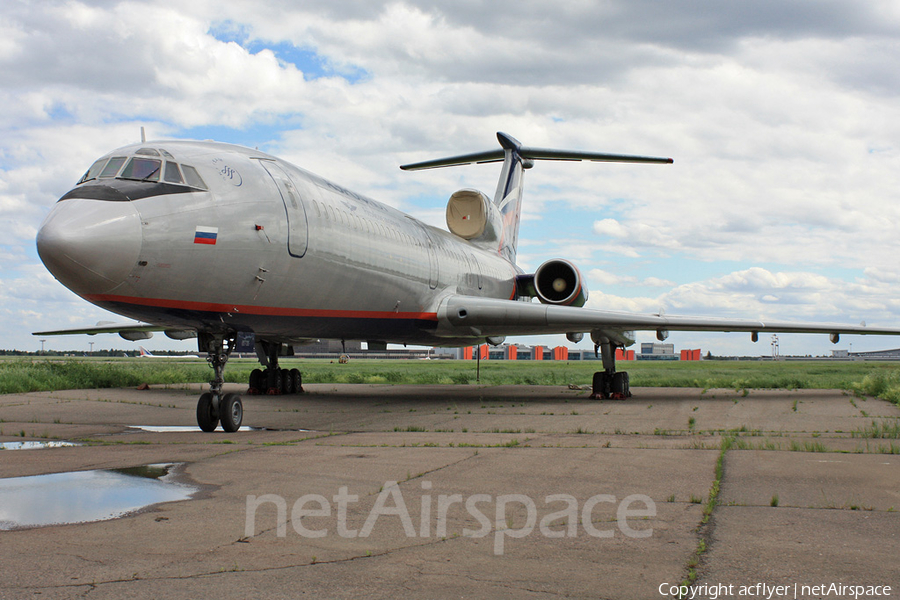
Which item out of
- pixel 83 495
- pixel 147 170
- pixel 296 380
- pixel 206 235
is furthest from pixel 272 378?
pixel 83 495

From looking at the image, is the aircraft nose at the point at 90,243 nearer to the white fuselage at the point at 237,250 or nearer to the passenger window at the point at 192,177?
the white fuselage at the point at 237,250

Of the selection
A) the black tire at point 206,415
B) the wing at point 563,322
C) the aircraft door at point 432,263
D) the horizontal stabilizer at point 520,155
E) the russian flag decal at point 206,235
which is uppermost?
the horizontal stabilizer at point 520,155

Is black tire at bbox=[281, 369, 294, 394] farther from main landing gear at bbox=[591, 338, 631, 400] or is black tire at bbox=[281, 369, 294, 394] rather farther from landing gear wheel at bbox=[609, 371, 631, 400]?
landing gear wheel at bbox=[609, 371, 631, 400]

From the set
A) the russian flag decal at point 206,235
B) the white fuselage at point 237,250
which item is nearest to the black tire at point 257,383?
the white fuselage at point 237,250

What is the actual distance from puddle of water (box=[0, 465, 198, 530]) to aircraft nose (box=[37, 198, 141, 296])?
277cm

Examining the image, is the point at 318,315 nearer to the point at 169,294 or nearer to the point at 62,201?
the point at 169,294

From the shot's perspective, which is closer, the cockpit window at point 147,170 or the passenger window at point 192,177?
the cockpit window at point 147,170

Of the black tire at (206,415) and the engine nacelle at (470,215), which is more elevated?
the engine nacelle at (470,215)

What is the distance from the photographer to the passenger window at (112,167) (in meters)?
9.20

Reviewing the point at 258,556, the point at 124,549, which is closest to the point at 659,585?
the point at 258,556

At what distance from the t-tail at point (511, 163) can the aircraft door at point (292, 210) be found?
14047 millimetres

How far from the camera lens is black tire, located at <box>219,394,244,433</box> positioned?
9.95 meters

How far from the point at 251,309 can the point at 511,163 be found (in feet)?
58.7
